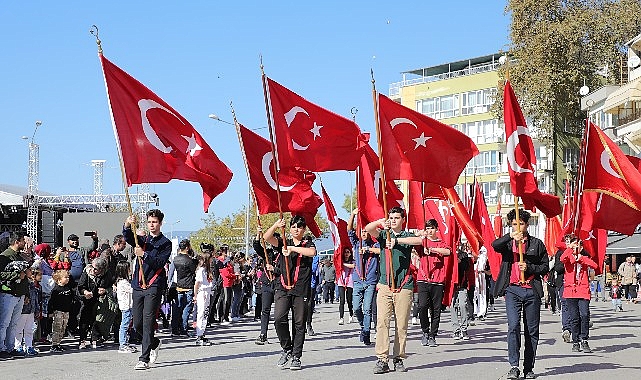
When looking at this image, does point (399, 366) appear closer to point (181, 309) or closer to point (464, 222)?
point (181, 309)

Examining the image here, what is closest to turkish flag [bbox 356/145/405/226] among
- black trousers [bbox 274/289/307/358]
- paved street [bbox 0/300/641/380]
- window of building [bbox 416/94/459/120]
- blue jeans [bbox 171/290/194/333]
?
paved street [bbox 0/300/641/380]

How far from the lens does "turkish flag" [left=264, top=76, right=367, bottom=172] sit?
1525cm

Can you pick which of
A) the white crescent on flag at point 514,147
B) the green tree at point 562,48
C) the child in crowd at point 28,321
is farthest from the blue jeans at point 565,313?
the green tree at point 562,48

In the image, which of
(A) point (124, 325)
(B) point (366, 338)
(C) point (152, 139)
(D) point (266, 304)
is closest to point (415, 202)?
(B) point (366, 338)

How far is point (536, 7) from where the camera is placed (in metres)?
55.0

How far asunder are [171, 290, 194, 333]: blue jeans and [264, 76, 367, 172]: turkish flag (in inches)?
209

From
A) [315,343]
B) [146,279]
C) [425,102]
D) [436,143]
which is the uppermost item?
[425,102]

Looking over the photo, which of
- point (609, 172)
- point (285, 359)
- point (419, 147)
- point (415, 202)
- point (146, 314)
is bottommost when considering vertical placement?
point (285, 359)

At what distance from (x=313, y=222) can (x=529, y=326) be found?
6004 millimetres

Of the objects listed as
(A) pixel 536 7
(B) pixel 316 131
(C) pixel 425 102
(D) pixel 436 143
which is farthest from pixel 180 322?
(C) pixel 425 102

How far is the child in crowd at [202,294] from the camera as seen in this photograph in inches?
694

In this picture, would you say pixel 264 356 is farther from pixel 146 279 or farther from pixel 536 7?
pixel 536 7

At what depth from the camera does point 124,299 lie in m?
16.4

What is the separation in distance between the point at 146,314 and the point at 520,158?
5.32m
